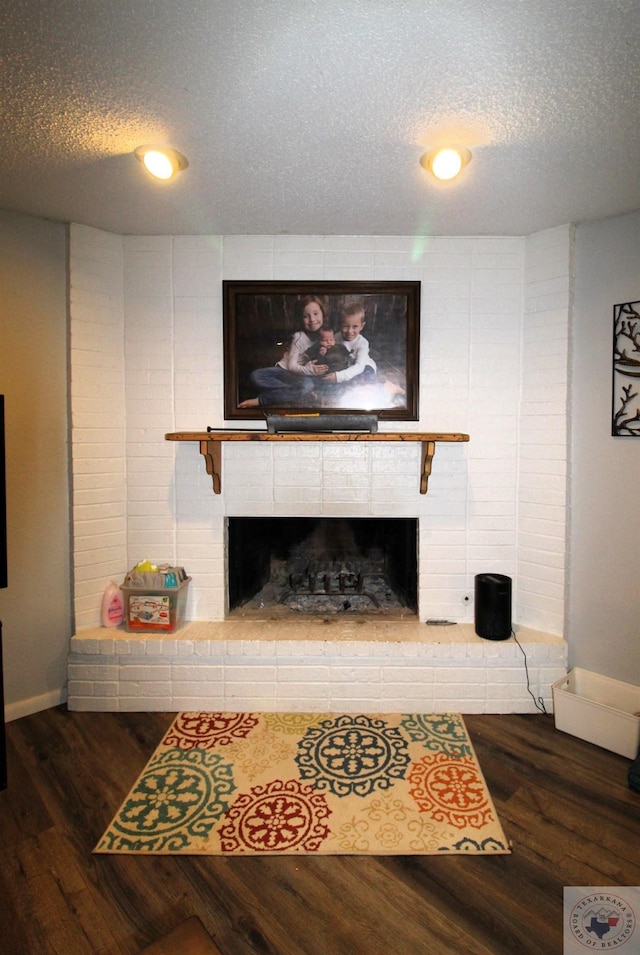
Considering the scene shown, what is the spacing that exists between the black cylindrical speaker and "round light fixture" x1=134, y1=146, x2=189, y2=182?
2333mm

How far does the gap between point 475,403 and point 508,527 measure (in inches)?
27.9

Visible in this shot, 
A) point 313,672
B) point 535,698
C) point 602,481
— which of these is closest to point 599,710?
point 535,698

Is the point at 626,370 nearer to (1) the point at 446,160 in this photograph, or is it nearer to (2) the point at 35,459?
(1) the point at 446,160

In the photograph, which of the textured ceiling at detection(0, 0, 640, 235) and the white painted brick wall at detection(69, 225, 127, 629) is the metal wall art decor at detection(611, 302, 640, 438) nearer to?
the textured ceiling at detection(0, 0, 640, 235)

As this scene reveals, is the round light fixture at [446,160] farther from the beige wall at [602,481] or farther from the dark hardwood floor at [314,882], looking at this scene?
the dark hardwood floor at [314,882]

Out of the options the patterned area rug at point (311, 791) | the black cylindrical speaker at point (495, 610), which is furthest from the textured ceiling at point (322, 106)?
the patterned area rug at point (311, 791)

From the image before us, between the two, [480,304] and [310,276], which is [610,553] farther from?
[310,276]

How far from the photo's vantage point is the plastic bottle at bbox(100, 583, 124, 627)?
8.23 feet

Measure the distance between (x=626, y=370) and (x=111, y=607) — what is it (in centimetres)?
288

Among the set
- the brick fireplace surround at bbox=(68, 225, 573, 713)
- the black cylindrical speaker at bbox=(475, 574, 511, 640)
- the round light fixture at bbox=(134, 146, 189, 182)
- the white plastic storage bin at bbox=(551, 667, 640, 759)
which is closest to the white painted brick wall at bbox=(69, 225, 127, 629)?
the brick fireplace surround at bbox=(68, 225, 573, 713)

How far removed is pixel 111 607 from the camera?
252 cm

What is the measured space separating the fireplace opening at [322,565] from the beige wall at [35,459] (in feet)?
3.00

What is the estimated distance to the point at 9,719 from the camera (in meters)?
2.31

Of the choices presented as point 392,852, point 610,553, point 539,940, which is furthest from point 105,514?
point 610,553
